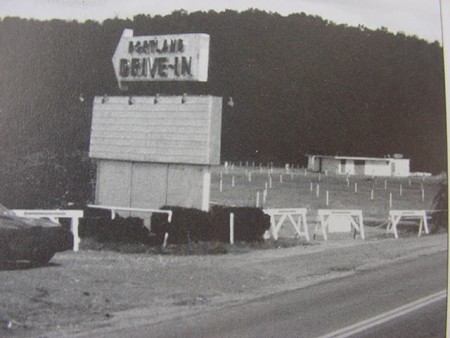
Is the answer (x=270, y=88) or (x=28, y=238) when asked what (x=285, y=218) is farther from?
(x=28, y=238)

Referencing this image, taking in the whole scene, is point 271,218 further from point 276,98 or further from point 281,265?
point 276,98

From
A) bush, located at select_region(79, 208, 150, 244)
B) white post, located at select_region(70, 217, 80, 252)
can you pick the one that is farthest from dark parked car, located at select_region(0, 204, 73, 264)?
bush, located at select_region(79, 208, 150, 244)

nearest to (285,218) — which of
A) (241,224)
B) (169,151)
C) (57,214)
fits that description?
(241,224)

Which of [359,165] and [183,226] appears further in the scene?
[183,226]

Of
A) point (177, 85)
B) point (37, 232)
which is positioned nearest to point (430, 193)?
point (37, 232)

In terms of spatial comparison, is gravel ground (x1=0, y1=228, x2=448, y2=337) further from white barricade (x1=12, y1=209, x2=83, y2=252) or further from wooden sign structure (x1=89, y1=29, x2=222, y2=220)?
wooden sign structure (x1=89, y1=29, x2=222, y2=220)

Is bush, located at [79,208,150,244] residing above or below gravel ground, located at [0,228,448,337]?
above

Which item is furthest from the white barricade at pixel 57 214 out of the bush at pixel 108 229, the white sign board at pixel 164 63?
the white sign board at pixel 164 63

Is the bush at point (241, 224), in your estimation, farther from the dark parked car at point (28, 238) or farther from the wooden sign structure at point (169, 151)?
the dark parked car at point (28, 238)
